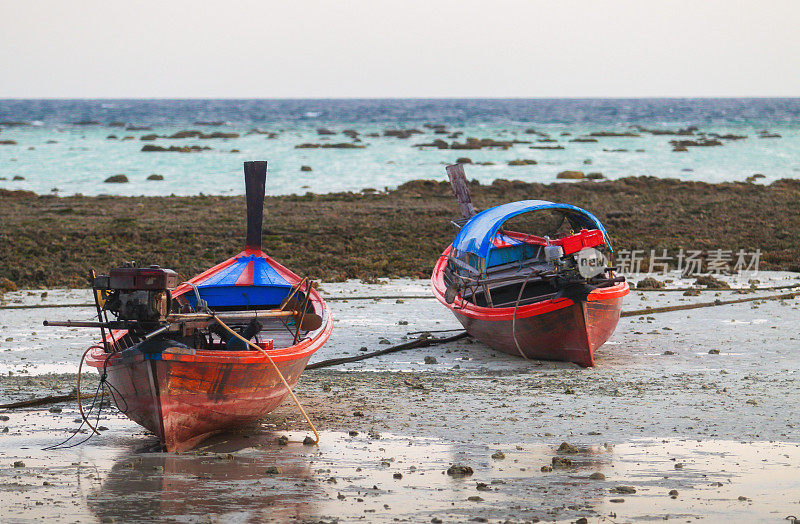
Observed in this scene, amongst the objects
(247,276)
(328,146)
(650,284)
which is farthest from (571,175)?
(247,276)

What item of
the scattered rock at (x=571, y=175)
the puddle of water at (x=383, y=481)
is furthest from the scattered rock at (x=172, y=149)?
the puddle of water at (x=383, y=481)

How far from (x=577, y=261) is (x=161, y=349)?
6.06 meters

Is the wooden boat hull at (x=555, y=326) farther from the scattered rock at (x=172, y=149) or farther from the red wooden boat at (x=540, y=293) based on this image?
the scattered rock at (x=172, y=149)

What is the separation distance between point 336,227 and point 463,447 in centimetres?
1772

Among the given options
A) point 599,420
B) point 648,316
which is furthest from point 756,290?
point 599,420

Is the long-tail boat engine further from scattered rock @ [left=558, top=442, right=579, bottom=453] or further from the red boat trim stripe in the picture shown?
scattered rock @ [left=558, top=442, right=579, bottom=453]

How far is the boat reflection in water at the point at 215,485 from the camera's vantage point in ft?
24.3

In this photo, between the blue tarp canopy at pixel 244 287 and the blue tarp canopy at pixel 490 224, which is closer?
the blue tarp canopy at pixel 244 287

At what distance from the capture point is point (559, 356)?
1301cm

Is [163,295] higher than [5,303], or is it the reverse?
[163,295]

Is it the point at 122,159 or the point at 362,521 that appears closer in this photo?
the point at 362,521

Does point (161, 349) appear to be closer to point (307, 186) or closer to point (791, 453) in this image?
point (791, 453)

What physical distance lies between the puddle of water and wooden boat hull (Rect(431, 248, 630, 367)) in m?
3.45

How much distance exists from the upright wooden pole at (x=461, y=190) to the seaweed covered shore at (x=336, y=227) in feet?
9.65
